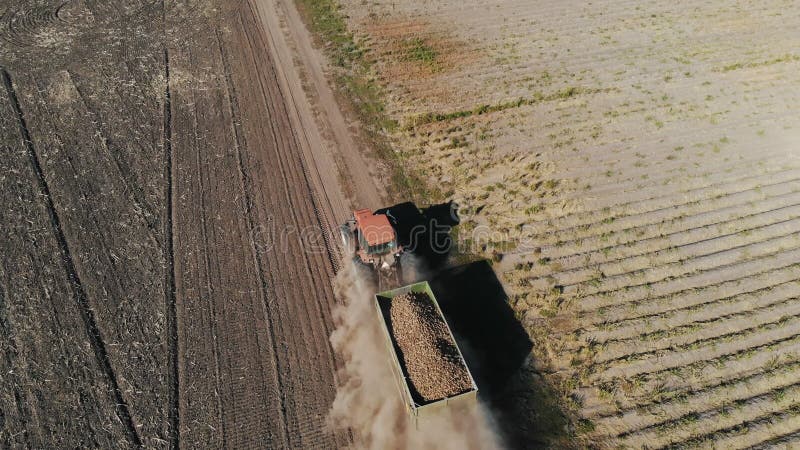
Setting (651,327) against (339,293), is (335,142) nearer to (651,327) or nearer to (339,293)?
(339,293)

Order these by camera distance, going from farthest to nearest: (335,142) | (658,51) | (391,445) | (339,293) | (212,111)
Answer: (658,51), (212,111), (335,142), (339,293), (391,445)

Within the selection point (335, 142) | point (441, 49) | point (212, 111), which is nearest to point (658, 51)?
point (441, 49)

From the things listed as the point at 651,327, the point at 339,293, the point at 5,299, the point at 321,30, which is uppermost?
the point at 321,30

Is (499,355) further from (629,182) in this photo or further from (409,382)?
(629,182)

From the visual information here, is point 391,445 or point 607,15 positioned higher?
point 607,15

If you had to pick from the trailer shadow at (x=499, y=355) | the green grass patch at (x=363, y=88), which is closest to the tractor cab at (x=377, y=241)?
the trailer shadow at (x=499, y=355)

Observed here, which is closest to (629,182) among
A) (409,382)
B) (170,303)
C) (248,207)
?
(409,382)

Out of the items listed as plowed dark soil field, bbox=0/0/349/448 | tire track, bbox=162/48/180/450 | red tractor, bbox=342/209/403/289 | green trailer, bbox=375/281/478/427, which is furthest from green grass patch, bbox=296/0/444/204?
tire track, bbox=162/48/180/450
